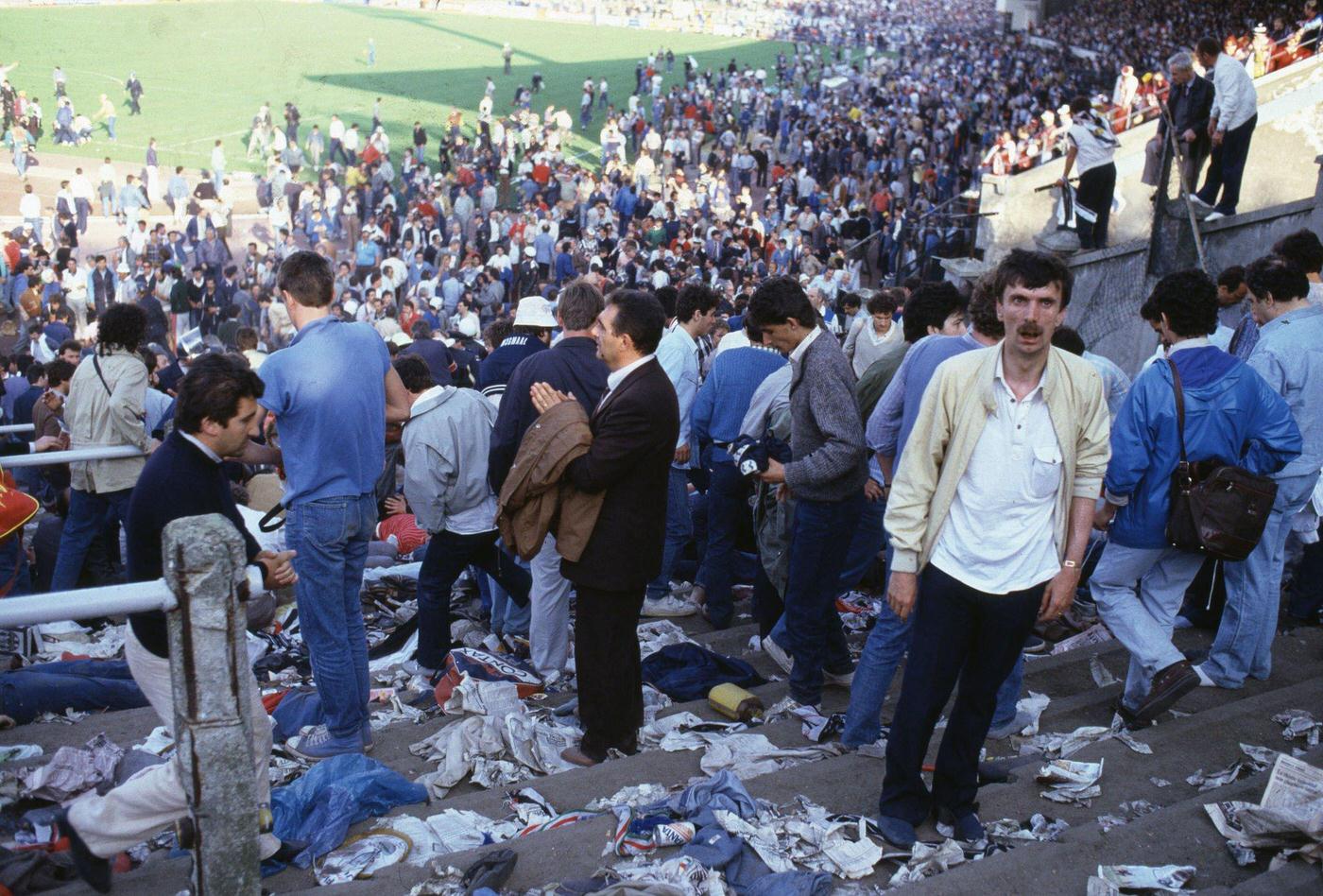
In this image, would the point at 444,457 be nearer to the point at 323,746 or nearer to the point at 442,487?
the point at 442,487

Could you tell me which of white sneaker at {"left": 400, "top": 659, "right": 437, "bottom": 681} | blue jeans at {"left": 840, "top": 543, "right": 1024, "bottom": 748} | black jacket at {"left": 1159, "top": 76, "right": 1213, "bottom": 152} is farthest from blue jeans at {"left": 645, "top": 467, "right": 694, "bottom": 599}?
black jacket at {"left": 1159, "top": 76, "right": 1213, "bottom": 152}

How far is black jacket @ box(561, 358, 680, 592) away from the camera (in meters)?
4.05

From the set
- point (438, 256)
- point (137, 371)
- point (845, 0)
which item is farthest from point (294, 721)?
point (845, 0)

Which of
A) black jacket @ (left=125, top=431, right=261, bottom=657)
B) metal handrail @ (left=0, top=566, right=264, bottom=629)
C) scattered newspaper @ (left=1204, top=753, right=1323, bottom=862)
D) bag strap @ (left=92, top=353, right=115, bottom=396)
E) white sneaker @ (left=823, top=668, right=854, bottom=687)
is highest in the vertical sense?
metal handrail @ (left=0, top=566, right=264, bottom=629)

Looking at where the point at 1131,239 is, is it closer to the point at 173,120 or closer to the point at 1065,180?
the point at 1065,180

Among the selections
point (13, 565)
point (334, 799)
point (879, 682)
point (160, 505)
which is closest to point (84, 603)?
point (160, 505)

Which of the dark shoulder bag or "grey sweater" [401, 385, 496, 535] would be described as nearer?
the dark shoulder bag

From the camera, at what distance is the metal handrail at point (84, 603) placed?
7.54 ft

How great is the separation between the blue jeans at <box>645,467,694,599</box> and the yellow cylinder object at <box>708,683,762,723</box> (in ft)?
5.54

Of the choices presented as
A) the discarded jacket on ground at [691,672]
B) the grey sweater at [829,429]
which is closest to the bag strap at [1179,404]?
the grey sweater at [829,429]

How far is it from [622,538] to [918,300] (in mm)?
1665

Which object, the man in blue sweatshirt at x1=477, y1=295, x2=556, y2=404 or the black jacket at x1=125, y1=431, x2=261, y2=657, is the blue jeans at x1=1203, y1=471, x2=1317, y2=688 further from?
the black jacket at x1=125, y1=431, x2=261, y2=657

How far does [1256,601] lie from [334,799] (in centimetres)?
361

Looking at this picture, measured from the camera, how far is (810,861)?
10.8ft
